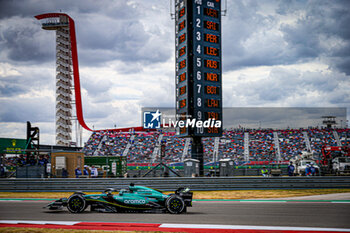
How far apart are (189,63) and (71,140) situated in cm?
5022

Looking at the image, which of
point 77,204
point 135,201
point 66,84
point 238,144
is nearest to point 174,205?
point 135,201

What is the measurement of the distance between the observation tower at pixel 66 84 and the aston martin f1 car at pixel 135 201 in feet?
190

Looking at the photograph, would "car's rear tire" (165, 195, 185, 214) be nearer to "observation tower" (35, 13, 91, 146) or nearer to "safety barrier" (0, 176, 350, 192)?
"safety barrier" (0, 176, 350, 192)

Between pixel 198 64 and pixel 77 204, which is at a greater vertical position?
pixel 198 64

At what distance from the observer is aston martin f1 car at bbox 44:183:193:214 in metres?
10.7

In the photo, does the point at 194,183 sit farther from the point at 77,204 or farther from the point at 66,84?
the point at 66,84

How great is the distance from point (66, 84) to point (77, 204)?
61.0m

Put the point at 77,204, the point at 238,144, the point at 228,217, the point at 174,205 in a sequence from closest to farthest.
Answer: the point at 228,217 < the point at 174,205 < the point at 77,204 < the point at 238,144

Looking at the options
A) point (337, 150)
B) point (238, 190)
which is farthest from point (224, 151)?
point (238, 190)

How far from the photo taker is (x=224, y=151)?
A: 47.2 m

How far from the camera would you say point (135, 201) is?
10680 millimetres

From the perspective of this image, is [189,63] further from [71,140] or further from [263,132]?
[71,140]

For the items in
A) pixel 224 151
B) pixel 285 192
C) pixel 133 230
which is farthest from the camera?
pixel 224 151

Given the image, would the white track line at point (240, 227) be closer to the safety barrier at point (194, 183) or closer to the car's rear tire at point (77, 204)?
the car's rear tire at point (77, 204)
